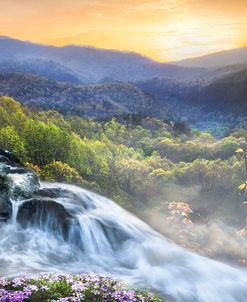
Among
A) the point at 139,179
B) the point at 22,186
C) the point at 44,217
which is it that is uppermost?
the point at 22,186

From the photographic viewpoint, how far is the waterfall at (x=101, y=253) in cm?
1870

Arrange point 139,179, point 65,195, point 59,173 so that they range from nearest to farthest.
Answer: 1. point 65,195
2. point 59,173
3. point 139,179

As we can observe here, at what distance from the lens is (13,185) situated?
908 inches

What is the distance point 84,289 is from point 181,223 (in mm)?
18193

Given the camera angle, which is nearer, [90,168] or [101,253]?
[101,253]

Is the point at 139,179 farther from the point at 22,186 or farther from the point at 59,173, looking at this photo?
the point at 22,186

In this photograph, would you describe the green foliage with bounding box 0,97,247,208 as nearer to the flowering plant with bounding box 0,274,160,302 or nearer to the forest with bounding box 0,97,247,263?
the forest with bounding box 0,97,247,263

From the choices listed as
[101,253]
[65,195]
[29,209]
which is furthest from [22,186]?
[101,253]

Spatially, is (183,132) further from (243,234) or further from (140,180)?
(243,234)

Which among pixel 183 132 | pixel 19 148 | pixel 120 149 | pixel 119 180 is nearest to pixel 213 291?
pixel 19 148

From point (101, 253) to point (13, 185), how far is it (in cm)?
608

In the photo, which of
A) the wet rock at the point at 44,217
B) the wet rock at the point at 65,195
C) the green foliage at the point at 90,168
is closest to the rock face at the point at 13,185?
the wet rock at the point at 65,195

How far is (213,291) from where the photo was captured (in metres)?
19.0

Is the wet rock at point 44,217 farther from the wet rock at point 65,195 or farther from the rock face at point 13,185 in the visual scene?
the wet rock at point 65,195
